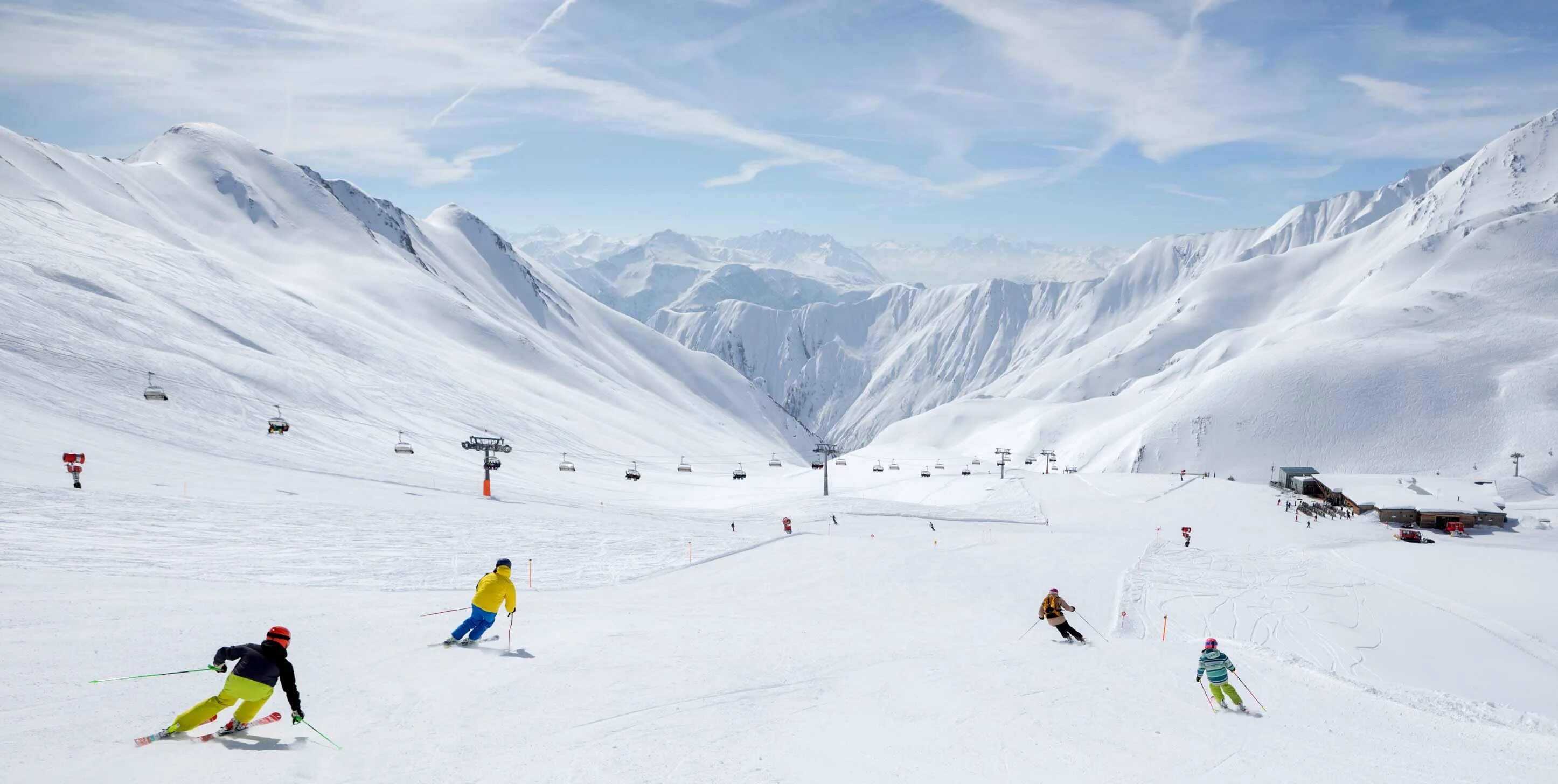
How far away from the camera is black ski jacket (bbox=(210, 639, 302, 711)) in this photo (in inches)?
428

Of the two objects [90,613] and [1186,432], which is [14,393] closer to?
[90,613]

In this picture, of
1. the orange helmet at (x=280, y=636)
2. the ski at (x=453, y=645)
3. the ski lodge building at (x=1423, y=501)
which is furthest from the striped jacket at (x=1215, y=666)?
the ski lodge building at (x=1423, y=501)

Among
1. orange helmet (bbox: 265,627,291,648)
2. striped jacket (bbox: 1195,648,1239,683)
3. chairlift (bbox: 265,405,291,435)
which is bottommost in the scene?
striped jacket (bbox: 1195,648,1239,683)

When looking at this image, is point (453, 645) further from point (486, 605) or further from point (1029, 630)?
point (1029, 630)

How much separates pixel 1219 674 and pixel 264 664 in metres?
17.7

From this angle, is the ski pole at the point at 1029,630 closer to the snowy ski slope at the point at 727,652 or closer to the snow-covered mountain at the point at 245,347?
the snowy ski slope at the point at 727,652

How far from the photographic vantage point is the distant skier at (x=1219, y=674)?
648 inches

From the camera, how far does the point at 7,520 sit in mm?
23750

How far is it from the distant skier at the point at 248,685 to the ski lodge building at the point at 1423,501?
86.3 metres

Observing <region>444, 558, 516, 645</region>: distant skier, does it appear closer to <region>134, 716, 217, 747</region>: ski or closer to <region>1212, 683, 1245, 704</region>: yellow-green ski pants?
<region>134, 716, 217, 747</region>: ski

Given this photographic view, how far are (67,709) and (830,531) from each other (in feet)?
114

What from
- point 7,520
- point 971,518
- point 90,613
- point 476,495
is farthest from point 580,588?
point 971,518

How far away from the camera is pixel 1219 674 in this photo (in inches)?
651

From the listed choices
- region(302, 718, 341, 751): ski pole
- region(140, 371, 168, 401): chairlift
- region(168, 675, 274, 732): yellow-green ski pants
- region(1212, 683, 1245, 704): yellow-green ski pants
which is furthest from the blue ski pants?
region(140, 371, 168, 401): chairlift
